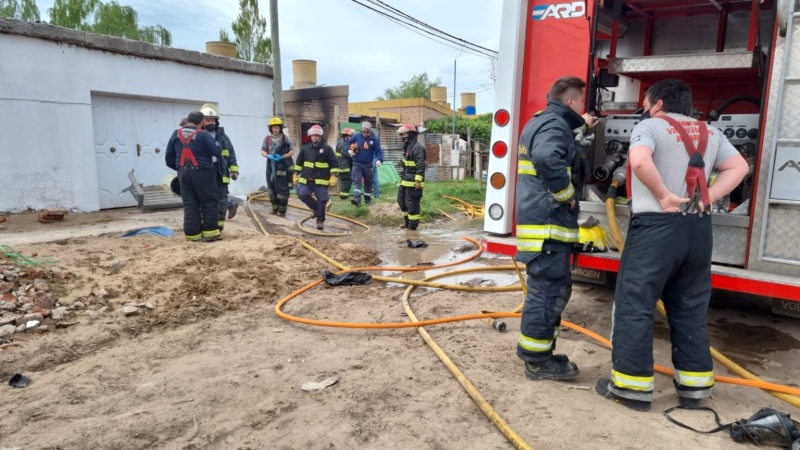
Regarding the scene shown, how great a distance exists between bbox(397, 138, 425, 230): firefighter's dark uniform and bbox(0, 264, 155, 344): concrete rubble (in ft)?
16.6

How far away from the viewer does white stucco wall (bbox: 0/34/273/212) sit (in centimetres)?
848

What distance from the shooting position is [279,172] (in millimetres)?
9984

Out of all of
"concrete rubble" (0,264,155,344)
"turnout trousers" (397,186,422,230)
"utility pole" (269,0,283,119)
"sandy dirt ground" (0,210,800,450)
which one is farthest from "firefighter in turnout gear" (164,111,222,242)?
"utility pole" (269,0,283,119)

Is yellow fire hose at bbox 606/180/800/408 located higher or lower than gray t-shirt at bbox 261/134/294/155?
lower

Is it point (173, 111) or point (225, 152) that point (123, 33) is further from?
point (225, 152)

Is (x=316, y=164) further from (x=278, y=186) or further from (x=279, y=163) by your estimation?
(x=278, y=186)

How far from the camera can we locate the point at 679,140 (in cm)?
284

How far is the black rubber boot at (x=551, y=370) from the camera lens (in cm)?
328

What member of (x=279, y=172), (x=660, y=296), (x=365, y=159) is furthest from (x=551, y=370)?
(x=365, y=159)

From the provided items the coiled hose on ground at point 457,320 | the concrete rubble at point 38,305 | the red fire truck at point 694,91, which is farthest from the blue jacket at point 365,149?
the concrete rubble at point 38,305

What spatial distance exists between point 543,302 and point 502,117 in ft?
5.76

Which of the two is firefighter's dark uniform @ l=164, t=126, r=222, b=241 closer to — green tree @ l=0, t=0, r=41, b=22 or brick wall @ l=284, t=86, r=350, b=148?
brick wall @ l=284, t=86, r=350, b=148

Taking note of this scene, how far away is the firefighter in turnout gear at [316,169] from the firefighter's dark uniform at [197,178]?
2.01 meters

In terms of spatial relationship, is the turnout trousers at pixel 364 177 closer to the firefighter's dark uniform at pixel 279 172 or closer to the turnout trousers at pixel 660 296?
the firefighter's dark uniform at pixel 279 172
